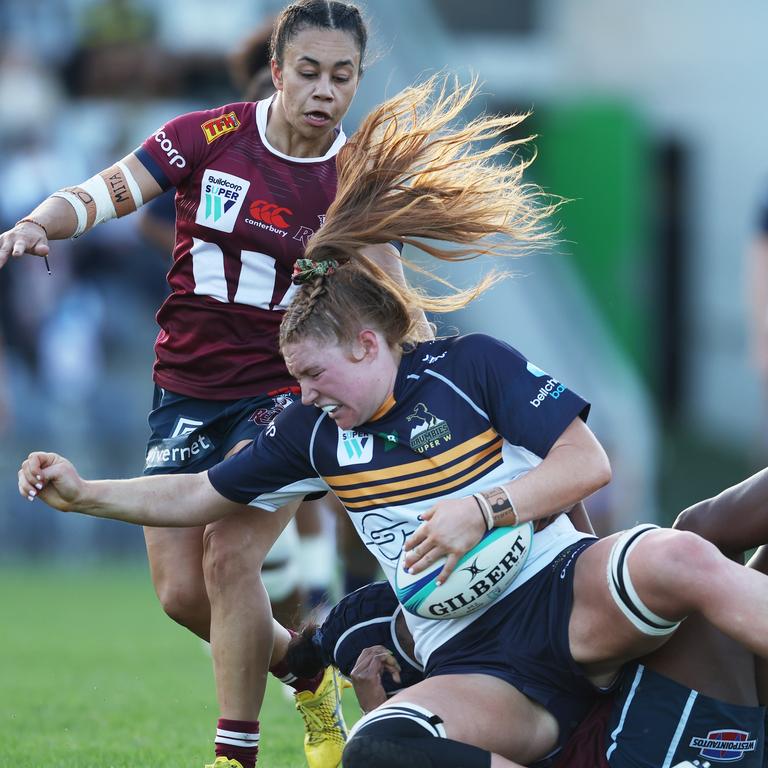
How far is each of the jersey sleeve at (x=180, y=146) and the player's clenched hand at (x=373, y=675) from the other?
1627 millimetres

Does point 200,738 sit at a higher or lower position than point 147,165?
lower

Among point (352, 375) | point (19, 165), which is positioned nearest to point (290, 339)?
point (352, 375)

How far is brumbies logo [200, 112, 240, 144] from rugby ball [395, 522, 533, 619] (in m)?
1.66

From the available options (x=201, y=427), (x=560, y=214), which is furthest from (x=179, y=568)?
(x=560, y=214)

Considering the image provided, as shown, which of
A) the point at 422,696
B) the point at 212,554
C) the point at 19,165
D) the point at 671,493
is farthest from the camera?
the point at 671,493

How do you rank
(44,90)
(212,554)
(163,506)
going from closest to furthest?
(163,506) → (212,554) → (44,90)

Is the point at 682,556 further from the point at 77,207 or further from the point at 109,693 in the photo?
the point at 109,693

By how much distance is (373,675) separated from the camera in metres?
3.99

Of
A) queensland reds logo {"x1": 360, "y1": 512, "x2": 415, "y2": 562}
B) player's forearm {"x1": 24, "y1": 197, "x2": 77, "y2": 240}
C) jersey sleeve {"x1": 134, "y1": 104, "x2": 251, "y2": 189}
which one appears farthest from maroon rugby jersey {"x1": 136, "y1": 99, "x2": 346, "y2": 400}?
queensland reds logo {"x1": 360, "y1": 512, "x2": 415, "y2": 562}

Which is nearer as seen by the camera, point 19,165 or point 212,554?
point 212,554

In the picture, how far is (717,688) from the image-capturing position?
3.57 m

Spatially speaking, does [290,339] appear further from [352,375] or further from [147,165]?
[147,165]

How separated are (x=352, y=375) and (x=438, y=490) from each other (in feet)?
1.21

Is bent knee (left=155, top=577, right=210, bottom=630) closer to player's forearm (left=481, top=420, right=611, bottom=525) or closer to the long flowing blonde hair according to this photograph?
the long flowing blonde hair
